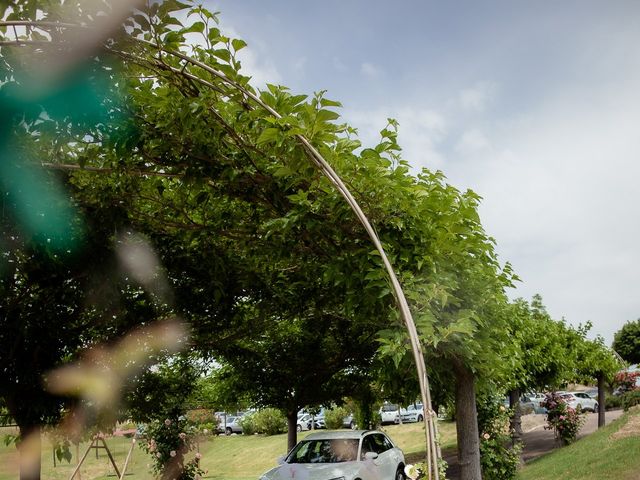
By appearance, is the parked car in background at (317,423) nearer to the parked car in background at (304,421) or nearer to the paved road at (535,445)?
the parked car in background at (304,421)

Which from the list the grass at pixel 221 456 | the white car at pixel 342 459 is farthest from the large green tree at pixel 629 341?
the white car at pixel 342 459

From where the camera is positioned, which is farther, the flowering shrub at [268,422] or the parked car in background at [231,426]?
the parked car in background at [231,426]

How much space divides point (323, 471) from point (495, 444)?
4.00 metres

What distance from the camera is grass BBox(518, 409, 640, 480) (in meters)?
10.5

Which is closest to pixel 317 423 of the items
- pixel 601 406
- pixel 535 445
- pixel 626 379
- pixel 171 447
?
pixel 535 445

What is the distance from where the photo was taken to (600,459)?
11.8 m

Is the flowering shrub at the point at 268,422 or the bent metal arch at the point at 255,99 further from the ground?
the bent metal arch at the point at 255,99

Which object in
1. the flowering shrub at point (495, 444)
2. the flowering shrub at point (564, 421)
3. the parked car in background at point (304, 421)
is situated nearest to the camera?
the flowering shrub at point (495, 444)

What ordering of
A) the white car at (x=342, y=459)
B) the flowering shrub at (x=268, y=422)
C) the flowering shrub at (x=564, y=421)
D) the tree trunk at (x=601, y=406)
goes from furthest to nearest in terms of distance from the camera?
the flowering shrub at (x=268, y=422) < the tree trunk at (x=601, y=406) < the flowering shrub at (x=564, y=421) < the white car at (x=342, y=459)

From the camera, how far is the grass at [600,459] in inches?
412

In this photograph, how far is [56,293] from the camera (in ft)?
25.7

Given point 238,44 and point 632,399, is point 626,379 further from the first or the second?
point 238,44

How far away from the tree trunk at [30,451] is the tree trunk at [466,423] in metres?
5.90

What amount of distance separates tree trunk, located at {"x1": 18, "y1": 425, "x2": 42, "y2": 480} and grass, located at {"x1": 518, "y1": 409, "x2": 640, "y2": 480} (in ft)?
31.1
